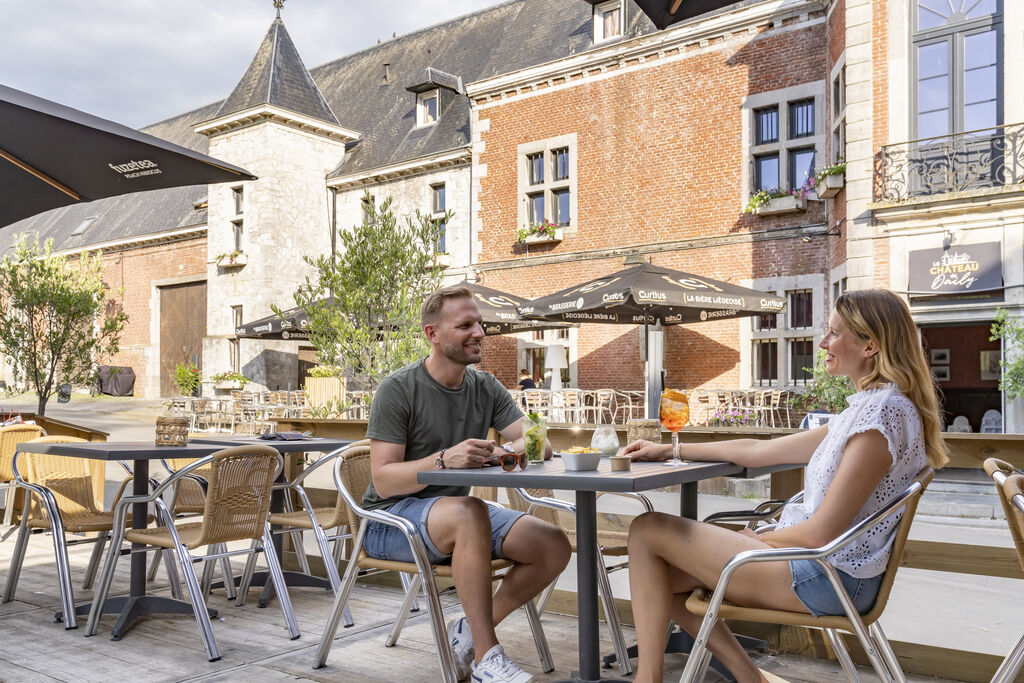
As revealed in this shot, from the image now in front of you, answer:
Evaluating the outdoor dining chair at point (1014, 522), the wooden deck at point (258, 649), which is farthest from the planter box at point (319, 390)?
the outdoor dining chair at point (1014, 522)

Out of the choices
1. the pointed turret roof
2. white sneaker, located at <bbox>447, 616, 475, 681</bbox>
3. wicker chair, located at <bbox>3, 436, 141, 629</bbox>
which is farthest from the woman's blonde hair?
the pointed turret roof

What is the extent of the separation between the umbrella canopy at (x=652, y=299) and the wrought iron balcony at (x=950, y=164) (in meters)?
1.97

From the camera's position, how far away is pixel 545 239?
52.7ft

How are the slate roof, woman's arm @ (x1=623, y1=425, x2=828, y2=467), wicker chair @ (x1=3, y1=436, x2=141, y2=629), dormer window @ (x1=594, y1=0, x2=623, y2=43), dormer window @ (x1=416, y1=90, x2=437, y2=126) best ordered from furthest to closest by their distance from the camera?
1. dormer window @ (x1=416, y1=90, x2=437, y2=126)
2. the slate roof
3. dormer window @ (x1=594, y1=0, x2=623, y2=43)
4. wicker chair @ (x1=3, y1=436, x2=141, y2=629)
5. woman's arm @ (x1=623, y1=425, x2=828, y2=467)

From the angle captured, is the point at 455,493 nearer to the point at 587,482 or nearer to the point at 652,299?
the point at 587,482

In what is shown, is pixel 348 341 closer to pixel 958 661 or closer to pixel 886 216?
pixel 886 216

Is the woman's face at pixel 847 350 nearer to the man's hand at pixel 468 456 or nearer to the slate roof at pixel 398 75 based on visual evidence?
the man's hand at pixel 468 456

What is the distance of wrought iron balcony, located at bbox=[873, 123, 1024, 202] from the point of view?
984cm

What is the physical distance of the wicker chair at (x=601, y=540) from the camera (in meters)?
3.41

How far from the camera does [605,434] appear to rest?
3176mm

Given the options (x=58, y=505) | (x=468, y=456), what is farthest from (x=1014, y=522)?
(x=58, y=505)

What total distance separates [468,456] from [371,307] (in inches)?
274

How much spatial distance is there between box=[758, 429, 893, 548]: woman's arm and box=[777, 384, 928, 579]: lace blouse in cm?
3

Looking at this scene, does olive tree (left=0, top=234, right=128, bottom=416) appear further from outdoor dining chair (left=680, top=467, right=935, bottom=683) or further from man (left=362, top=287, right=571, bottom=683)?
outdoor dining chair (left=680, top=467, right=935, bottom=683)
